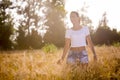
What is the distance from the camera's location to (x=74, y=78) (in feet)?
16.6

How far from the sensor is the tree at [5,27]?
136ft

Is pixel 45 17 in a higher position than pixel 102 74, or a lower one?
higher

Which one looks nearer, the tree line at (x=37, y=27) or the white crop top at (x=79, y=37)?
the white crop top at (x=79, y=37)

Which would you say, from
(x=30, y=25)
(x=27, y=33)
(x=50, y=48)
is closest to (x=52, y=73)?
(x=50, y=48)

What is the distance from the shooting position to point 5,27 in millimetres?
42500

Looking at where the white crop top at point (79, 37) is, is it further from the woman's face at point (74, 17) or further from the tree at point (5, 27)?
the tree at point (5, 27)

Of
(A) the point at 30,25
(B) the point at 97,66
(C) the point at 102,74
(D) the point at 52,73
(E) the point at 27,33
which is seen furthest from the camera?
(A) the point at 30,25

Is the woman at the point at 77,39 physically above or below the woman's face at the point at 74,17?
below

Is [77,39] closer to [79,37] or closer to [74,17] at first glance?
[79,37]

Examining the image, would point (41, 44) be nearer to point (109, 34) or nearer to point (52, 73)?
point (109, 34)

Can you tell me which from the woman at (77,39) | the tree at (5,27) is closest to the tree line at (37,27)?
the tree at (5,27)

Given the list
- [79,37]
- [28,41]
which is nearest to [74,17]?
[79,37]

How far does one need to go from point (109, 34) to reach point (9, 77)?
37758mm

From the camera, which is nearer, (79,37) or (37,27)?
(79,37)
